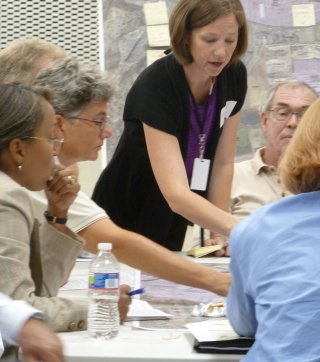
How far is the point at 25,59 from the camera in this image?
97.7 inches

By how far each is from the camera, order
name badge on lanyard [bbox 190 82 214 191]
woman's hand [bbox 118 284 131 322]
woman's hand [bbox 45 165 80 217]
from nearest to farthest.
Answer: woman's hand [bbox 118 284 131 322] < woman's hand [bbox 45 165 80 217] < name badge on lanyard [bbox 190 82 214 191]

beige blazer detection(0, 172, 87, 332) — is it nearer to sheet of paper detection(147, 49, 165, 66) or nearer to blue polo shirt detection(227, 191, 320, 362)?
blue polo shirt detection(227, 191, 320, 362)

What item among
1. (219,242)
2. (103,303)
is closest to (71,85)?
(103,303)

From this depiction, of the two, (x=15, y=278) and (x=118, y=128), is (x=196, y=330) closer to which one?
(x=15, y=278)

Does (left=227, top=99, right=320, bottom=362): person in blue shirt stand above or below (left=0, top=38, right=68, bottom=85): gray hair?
below

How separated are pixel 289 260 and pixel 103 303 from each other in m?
0.48

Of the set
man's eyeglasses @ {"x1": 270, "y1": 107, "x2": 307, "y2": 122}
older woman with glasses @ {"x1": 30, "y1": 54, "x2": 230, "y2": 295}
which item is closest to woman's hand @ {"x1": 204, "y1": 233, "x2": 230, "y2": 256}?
man's eyeglasses @ {"x1": 270, "y1": 107, "x2": 307, "y2": 122}

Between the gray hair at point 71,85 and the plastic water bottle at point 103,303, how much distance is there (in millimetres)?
601

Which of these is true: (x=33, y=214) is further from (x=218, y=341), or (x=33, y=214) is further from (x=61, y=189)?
(x=218, y=341)

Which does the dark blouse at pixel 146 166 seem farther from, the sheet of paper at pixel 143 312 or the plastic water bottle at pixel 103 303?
the plastic water bottle at pixel 103 303

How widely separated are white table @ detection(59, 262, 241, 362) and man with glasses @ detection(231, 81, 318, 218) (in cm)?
166

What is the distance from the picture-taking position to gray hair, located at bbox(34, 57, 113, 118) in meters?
2.32

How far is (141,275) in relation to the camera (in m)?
2.77

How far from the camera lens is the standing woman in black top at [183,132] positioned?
2.71 meters
